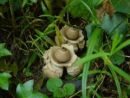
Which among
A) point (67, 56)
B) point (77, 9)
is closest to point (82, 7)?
point (77, 9)

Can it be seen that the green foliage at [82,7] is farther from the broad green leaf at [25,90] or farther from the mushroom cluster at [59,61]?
the broad green leaf at [25,90]

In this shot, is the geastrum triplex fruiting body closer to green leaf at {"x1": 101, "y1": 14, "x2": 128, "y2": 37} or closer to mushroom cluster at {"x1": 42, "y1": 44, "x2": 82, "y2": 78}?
mushroom cluster at {"x1": 42, "y1": 44, "x2": 82, "y2": 78}

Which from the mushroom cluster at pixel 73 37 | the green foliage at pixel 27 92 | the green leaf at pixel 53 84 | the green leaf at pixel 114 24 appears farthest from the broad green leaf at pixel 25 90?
the green leaf at pixel 114 24

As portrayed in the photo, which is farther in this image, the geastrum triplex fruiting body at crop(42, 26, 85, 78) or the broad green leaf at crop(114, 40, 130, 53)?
the geastrum triplex fruiting body at crop(42, 26, 85, 78)

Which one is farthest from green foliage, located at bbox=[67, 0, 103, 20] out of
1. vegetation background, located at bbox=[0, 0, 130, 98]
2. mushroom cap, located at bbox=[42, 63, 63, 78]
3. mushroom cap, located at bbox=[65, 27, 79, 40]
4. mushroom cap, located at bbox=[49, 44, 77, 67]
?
mushroom cap, located at bbox=[42, 63, 63, 78]

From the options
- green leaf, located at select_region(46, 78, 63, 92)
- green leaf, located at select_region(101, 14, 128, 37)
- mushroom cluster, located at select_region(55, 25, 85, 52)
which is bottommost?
green leaf, located at select_region(46, 78, 63, 92)

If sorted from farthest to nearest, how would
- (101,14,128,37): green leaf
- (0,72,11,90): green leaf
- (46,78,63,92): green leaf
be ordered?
(101,14,128,37): green leaf → (46,78,63,92): green leaf → (0,72,11,90): green leaf
